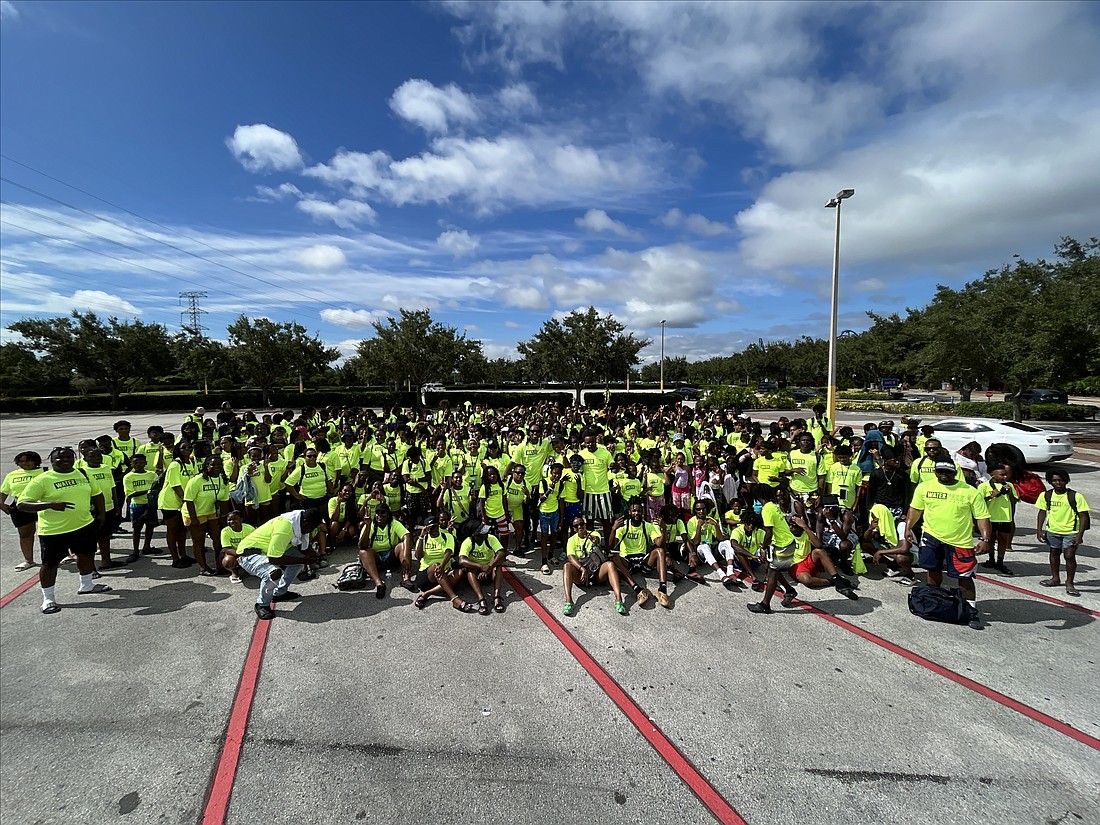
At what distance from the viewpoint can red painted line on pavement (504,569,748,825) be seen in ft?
9.75

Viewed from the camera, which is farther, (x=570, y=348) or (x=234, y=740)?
(x=570, y=348)

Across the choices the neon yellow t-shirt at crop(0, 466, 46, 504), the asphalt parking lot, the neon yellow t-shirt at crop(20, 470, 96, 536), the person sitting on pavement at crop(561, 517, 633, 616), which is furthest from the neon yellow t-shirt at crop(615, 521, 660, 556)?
the neon yellow t-shirt at crop(0, 466, 46, 504)

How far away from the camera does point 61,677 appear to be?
4305 mm

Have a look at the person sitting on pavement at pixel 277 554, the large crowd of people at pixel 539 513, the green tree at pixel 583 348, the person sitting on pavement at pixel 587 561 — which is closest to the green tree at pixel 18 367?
the green tree at pixel 583 348

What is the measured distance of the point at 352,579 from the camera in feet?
19.7

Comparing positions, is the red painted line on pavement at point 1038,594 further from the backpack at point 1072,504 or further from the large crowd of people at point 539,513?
the backpack at point 1072,504

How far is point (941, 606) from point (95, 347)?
49611 millimetres

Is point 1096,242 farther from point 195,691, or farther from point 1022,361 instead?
point 195,691

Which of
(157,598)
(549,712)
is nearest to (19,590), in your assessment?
(157,598)

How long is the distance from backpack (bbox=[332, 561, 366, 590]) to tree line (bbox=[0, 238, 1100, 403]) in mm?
21035

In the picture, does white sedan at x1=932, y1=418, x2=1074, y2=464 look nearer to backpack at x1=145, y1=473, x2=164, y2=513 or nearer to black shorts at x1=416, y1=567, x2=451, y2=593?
black shorts at x1=416, y1=567, x2=451, y2=593

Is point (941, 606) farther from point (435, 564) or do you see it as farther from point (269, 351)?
point (269, 351)

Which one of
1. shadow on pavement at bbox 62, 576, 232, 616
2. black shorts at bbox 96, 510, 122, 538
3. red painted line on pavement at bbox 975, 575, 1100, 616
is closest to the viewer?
red painted line on pavement at bbox 975, 575, 1100, 616

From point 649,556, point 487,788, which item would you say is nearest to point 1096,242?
point 649,556
